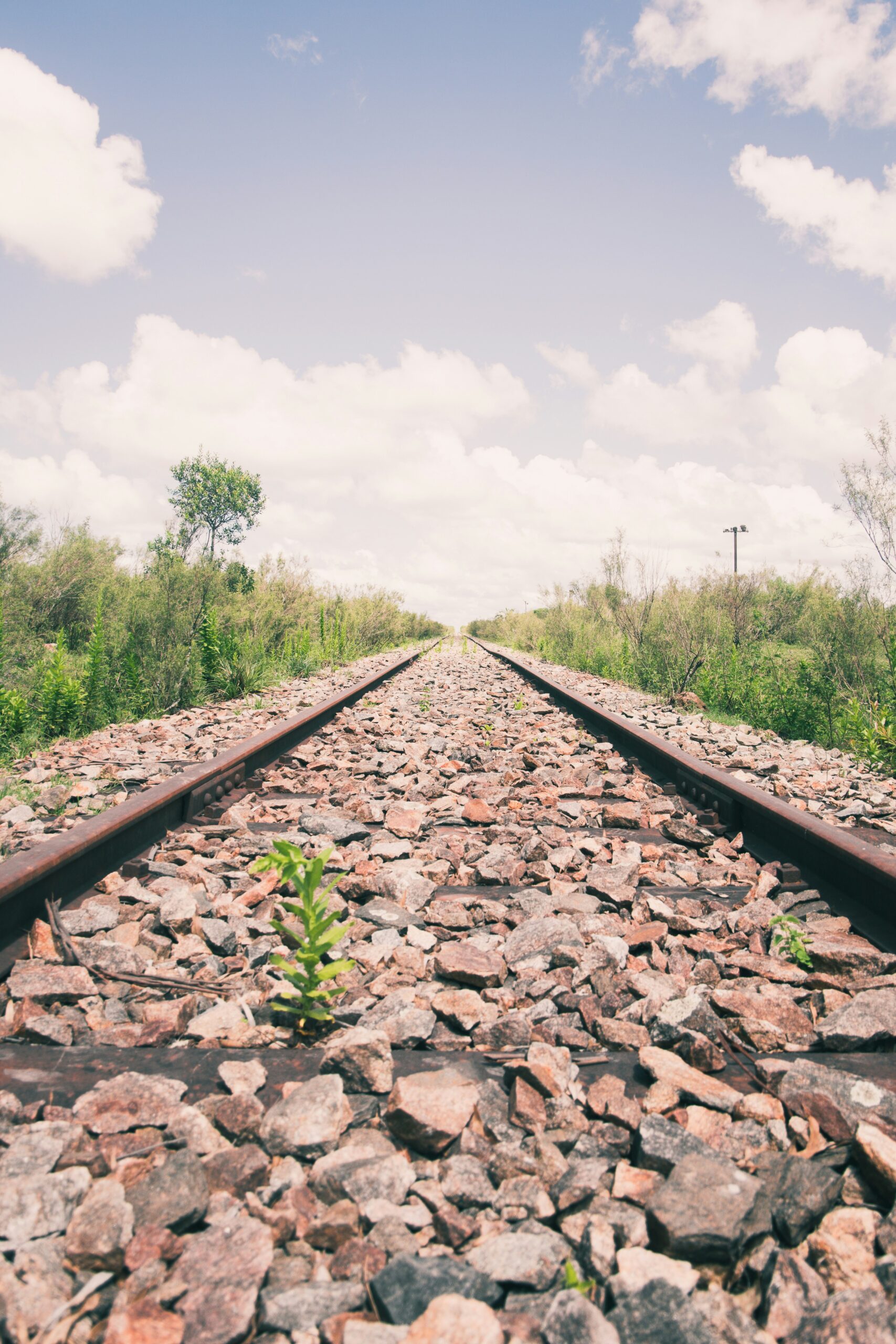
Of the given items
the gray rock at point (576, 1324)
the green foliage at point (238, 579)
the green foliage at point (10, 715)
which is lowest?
the gray rock at point (576, 1324)

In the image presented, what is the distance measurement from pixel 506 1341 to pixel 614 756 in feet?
15.1

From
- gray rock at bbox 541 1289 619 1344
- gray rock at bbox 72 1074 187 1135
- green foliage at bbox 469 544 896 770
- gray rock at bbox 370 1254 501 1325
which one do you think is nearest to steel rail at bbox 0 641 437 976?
gray rock at bbox 72 1074 187 1135

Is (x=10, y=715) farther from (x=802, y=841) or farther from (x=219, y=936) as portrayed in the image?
(x=802, y=841)

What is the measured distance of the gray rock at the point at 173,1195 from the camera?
4.20 ft

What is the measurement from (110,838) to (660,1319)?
100.0 inches

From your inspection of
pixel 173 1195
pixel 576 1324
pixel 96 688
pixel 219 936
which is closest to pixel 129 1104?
pixel 173 1195

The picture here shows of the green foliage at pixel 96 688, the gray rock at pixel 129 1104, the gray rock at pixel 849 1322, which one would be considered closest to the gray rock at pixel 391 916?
the gray rock at pixel 129 1104

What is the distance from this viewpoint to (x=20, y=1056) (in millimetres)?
1764

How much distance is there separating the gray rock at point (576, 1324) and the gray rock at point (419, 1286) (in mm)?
96

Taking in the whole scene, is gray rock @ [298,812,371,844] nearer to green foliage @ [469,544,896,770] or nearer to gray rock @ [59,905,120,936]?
gray rock @ [59,905,120,936]

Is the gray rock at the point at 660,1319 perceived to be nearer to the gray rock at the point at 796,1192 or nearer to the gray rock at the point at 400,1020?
the gray rock at the point at 796,1192

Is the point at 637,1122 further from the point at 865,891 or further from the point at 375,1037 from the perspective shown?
the point at 865,891

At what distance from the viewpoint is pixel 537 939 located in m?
2.41

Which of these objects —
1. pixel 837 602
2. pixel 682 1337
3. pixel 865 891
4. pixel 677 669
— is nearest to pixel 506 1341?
pixel 682 1337
